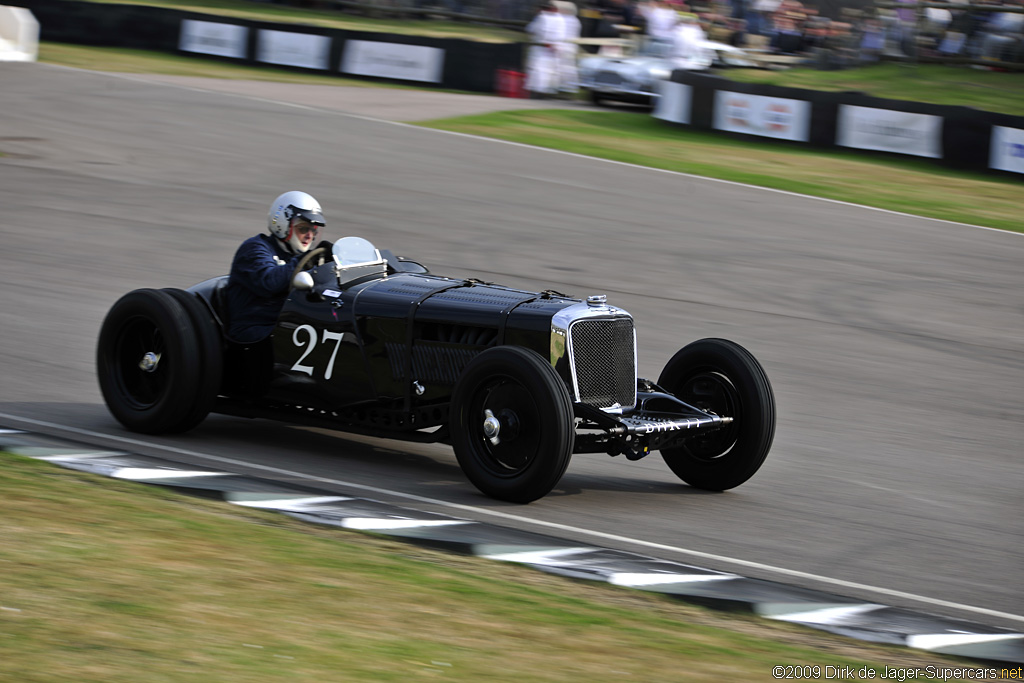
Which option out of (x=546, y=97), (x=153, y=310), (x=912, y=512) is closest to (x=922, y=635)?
(x=912, y=512)

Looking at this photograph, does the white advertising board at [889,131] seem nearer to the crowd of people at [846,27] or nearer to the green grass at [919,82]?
the green grass at [919,82]

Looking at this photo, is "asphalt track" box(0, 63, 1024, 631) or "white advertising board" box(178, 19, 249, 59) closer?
"asphalt track" box(0, 63, 1024, 631)

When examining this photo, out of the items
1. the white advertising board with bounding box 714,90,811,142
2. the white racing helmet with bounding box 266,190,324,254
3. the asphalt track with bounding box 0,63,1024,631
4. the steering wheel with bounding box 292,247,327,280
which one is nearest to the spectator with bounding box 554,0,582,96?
the asphalt track with bounding box 0,63,1024,631

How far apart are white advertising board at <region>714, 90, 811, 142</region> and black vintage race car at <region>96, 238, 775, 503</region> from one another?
53.6 ft

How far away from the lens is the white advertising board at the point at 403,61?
2789 centimetres

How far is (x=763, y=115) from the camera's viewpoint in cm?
2316

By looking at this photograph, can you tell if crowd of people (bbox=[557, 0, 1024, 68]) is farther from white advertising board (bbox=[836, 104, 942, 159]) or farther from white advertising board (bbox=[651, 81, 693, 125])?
white advertising board (bbox=[836, 104, 942, 159])

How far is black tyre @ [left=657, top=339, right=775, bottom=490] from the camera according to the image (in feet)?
23.2

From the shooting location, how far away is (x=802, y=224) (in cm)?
1708

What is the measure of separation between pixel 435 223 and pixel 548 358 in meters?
9.34

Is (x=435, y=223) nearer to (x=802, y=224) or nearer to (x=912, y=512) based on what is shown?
(x=802, y=224)

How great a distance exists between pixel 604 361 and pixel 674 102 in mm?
18324

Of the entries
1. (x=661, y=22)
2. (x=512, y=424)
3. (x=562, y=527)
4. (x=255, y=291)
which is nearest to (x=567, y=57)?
(x=661, y=22)

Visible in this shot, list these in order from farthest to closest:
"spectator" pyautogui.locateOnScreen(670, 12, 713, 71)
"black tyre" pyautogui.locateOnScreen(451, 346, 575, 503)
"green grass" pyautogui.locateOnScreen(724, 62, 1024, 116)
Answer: "spectator" pyautogui.locateOnScreen(670, 12, 713, 71) → "green grass" pyautogui.locateOnScreen(724, 62, 1024, 116) → "black tyre" pyautogui.locateOnScreen(451, 346, 575, 503)
